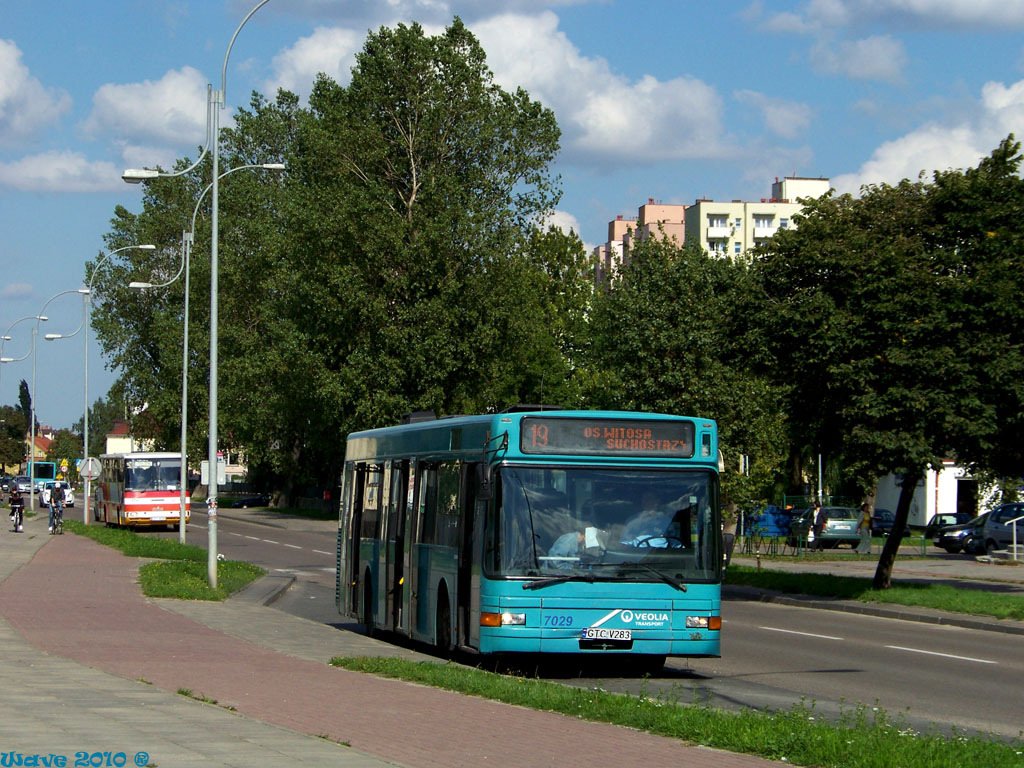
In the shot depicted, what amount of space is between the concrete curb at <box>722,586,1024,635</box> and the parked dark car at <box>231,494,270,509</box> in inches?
2722

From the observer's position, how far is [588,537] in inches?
538

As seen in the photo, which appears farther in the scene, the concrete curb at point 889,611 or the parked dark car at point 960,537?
the parked dark car at point 960,537

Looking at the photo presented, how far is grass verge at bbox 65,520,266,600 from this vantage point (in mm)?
22891

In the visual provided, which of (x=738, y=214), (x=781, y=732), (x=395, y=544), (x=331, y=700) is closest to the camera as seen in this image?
(x=781, y=732)

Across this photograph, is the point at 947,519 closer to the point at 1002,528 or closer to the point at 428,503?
the point at 1002,528

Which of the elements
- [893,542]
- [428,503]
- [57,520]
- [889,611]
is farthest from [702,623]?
[57,520]

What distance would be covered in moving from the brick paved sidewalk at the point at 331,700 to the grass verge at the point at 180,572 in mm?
2772

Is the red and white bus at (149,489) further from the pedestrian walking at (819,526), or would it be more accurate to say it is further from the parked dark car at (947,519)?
the parked dark car at (947,519)

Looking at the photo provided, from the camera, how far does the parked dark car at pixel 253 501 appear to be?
94.0m

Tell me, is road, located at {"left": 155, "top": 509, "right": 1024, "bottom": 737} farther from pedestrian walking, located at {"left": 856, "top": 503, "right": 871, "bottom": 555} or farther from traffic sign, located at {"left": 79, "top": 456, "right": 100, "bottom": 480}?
traffic sign, located at {"left": 79, "top": 456, "right": 100, "bottom": 480}

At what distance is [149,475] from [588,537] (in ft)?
138

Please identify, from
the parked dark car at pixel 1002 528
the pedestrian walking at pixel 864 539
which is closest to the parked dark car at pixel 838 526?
the pedestrian walking at pixel 864 539

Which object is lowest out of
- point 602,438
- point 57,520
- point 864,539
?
point 864,539

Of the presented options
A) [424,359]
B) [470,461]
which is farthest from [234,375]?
[470,461]
